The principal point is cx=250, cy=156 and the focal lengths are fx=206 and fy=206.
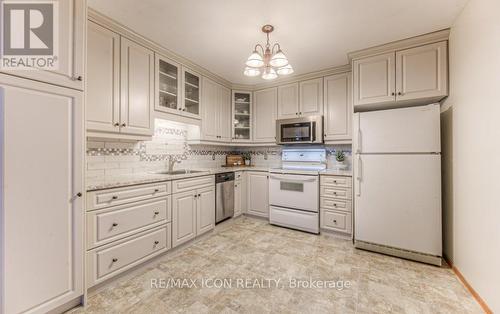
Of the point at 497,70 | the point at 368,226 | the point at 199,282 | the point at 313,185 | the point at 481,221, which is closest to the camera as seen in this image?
the point at 497,70

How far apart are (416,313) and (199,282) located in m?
1.69

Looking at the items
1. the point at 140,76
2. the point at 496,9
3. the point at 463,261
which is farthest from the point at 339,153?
the point at 140,76

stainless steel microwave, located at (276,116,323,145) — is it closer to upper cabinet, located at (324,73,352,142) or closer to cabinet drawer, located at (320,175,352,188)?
upper cabinet, located at (324,73,352,142)

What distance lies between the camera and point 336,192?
111 inches

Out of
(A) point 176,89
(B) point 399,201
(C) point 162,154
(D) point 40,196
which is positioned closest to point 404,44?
(B) point 399,201

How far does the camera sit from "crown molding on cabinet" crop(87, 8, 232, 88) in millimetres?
1909

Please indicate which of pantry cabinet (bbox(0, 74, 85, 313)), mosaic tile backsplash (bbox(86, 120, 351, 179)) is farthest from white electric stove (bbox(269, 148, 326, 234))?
pantry cabinet (bbox(0, 74, 85, 313))

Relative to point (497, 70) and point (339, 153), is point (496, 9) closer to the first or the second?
point (497, 70)

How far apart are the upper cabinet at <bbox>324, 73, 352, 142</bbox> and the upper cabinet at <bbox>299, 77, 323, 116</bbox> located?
0.09m

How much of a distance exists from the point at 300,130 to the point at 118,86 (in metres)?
2.50

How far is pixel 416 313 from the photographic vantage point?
148cm

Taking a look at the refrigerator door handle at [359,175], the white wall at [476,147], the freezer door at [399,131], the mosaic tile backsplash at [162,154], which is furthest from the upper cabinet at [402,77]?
the mosaic tile backsplash at [162,154]

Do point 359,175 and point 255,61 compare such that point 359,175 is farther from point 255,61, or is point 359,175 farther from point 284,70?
point 255,61

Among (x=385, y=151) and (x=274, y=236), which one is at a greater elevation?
(x=385, y=151)
